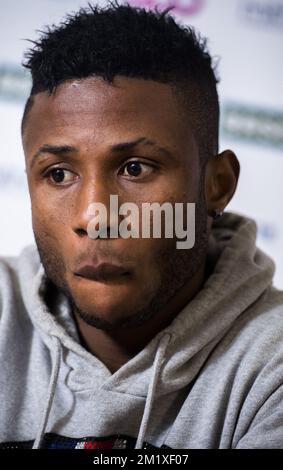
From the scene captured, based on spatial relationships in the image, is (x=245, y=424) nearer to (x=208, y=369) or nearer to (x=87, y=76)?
(x=208, y=369)

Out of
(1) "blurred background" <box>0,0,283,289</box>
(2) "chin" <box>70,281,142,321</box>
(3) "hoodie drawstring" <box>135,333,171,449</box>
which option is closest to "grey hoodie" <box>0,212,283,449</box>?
(3) "hoodie drawstring" <box>135,333,171,449</box>

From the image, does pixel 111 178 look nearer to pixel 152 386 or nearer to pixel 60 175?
pixel 60 175

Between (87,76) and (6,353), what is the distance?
1.48 ft

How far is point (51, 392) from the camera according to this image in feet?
2.89

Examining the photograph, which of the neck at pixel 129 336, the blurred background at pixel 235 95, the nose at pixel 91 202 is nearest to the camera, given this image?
the nose at pixel 91 202

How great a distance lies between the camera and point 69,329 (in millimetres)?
971

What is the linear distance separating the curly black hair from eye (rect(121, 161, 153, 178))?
115 mm

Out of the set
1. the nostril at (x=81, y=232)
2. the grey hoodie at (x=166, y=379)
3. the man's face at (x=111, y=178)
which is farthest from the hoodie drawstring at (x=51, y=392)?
the nostril at (x=81, y=232)

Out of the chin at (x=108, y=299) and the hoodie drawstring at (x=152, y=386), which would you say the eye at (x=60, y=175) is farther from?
the hoodie drawstring at (x=152, y=386)

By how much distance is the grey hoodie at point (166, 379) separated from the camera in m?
0.85

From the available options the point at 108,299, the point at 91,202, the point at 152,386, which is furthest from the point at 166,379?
the point at 91,202

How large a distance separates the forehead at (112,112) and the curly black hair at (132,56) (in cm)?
2
